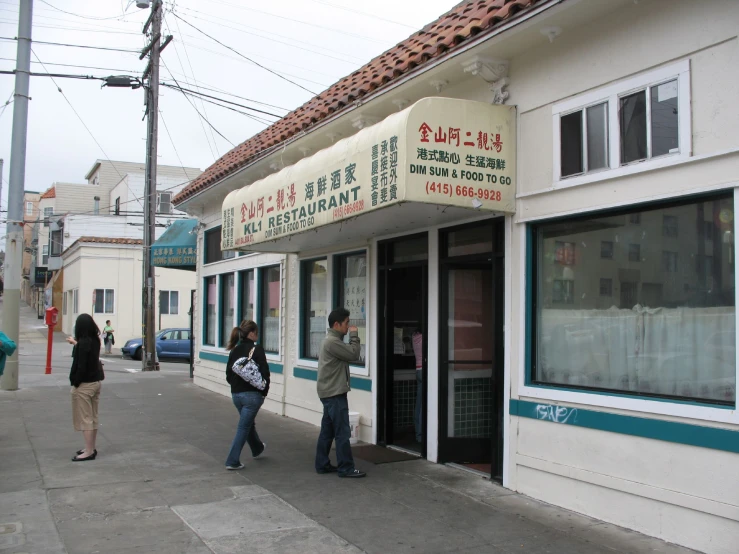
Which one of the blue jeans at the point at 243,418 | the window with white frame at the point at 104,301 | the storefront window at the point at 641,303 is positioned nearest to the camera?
the storefront window at the point at 641,303

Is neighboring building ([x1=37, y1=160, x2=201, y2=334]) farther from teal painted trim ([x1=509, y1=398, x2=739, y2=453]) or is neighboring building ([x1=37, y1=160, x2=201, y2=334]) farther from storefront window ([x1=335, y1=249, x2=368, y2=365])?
teal painted trim ([x1=509, y1=398, x2=739, y2=453])

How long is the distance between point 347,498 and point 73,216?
1507 inches

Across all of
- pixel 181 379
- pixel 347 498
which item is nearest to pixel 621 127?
pixel 347 498

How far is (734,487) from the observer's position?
461cm

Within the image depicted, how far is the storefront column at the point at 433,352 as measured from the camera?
7.71m

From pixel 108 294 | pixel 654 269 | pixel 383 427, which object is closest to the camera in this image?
pixel 654 269

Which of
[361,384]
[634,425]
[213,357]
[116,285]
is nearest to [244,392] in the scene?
[361,384]

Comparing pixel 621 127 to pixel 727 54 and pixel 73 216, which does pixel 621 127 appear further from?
pixel 73 216

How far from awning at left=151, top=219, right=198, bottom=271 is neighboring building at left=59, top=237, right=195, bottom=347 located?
1762 cm

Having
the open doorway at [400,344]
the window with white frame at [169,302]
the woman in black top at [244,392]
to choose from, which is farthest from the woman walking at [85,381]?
the window with white frame at [169,302]

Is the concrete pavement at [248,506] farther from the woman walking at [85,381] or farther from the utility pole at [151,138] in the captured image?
the utility pole at [151,138]

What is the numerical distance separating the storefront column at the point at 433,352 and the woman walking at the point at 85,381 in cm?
382

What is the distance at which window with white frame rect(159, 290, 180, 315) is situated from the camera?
118 ft

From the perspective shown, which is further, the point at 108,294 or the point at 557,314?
the point at 108,294
